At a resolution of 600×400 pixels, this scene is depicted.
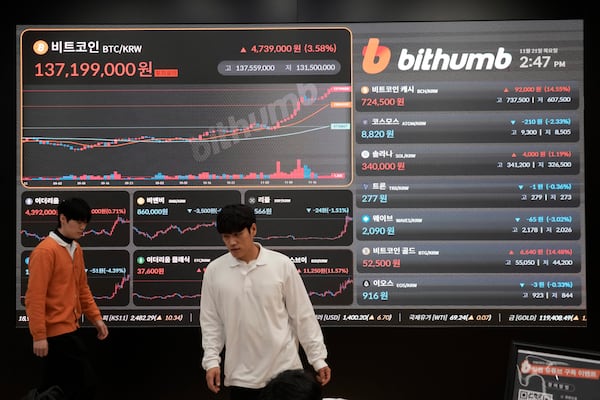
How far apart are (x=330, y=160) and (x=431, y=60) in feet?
3.10

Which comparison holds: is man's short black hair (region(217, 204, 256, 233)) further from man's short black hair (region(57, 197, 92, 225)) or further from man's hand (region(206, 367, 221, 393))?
man's short black hair (region(57, 197, 92, 225))

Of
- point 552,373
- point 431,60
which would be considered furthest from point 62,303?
point 431,60

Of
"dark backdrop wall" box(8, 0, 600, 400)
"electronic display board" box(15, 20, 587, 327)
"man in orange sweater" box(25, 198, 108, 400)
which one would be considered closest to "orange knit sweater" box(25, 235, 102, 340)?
"man in orange sweater" box(25, 198, 108, 400)

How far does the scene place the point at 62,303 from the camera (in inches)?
137

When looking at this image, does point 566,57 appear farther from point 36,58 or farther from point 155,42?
point 36,58

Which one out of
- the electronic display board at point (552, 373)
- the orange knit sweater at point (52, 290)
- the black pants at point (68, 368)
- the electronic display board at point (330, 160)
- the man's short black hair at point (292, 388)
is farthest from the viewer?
the electronic display board at point (330, 160)

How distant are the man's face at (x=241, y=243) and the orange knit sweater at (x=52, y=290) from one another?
1196mm

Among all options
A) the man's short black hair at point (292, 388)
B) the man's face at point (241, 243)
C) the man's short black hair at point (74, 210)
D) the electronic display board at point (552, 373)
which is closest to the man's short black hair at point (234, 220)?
the man's face at point (241, 243)

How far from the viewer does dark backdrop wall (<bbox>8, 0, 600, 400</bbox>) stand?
4.18 m

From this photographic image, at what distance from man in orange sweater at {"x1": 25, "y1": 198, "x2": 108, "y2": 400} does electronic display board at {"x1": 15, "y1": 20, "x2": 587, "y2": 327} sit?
0.64 m

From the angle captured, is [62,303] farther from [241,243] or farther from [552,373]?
[552,373]

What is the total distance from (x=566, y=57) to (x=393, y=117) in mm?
1209

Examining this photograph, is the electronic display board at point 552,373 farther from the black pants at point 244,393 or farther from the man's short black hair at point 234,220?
the man's short black hair at point 234,220

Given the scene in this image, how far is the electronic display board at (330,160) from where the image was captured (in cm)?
414
